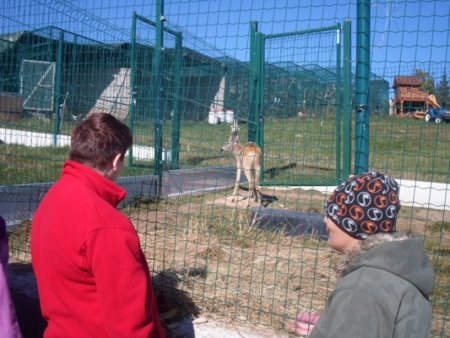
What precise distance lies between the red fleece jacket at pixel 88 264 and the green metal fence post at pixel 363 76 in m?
2.03

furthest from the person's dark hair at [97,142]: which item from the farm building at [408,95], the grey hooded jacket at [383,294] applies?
the farm building at [408,95]

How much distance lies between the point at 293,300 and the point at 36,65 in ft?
22.8

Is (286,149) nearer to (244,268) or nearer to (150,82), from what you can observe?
(244,268)

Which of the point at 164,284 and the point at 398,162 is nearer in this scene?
the point at 164,284

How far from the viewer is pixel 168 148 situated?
6906 mm

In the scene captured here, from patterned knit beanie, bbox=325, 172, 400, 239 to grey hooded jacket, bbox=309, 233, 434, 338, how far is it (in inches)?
1.8

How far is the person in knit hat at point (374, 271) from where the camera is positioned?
1.43m

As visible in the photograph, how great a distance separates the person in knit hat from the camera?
1432 millimetres

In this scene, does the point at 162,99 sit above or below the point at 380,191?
above

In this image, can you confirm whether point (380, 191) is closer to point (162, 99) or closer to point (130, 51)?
point (162, 99)

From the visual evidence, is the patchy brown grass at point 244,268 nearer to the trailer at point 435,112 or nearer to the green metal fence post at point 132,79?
the trailer at point 435,112

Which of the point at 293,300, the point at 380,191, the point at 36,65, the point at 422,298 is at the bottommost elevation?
the point at 293,300

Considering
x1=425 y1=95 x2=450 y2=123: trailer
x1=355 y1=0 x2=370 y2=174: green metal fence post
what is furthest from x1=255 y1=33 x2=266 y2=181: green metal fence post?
x1=425 y1=95 x2=450 y2=123: trailer

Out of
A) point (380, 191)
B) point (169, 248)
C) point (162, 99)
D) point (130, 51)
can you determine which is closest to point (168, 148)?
point (162, 99)
